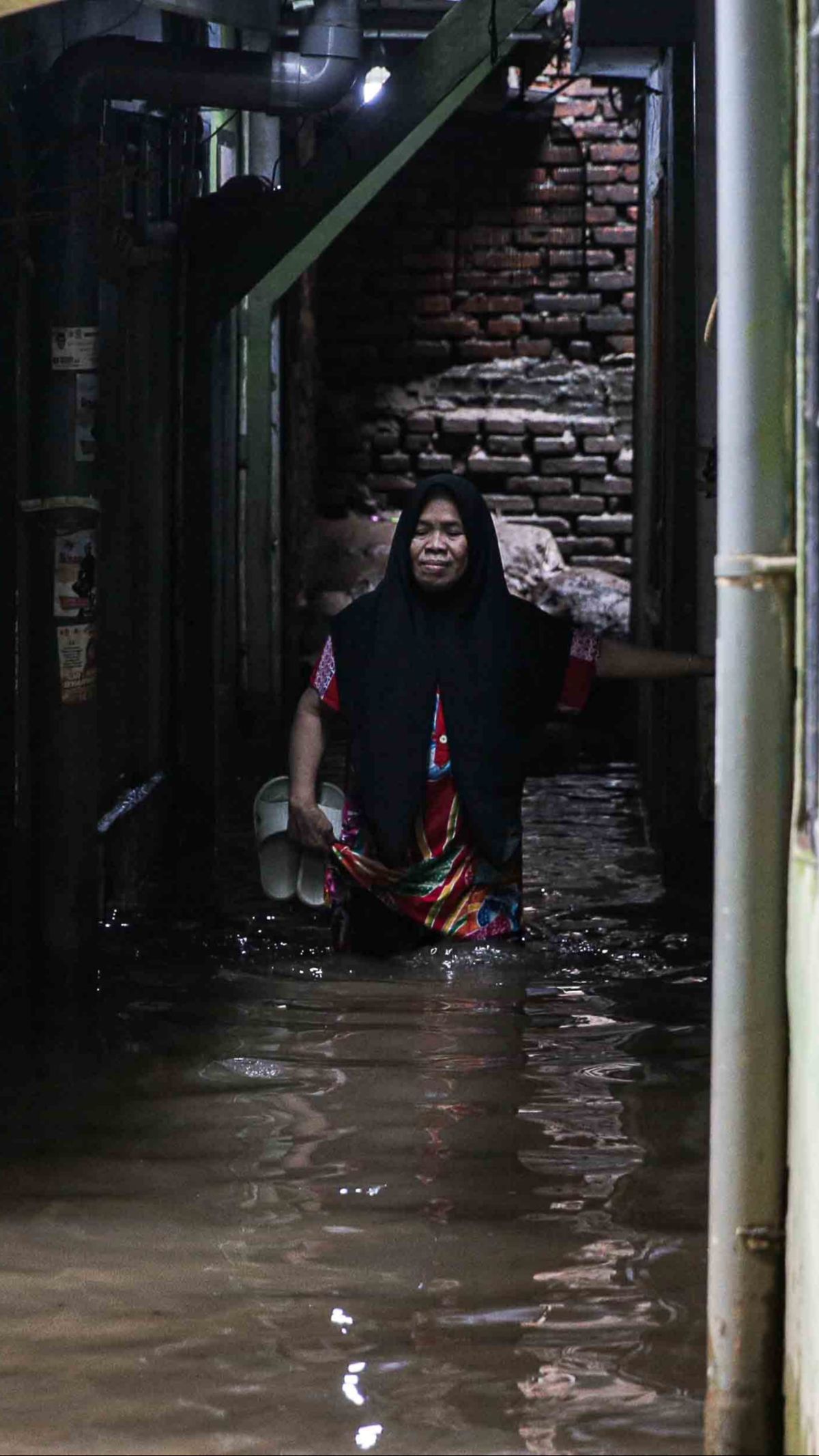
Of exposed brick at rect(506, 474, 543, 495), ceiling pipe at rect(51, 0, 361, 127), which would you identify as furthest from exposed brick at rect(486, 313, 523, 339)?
ceiling pipe at rect(51, 0, 361, 127)

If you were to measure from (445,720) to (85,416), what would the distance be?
3.90 feet

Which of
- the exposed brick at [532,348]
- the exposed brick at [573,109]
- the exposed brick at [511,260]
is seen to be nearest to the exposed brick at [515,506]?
the exposed brick at [532,348]

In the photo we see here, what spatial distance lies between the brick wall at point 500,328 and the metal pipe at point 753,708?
1038cm

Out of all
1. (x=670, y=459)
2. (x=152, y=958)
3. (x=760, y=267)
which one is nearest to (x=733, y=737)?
(x=760, y=267)

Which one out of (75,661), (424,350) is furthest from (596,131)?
(75,661)

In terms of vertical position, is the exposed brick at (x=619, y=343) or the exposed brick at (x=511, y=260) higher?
the exposed brick at (x=511, y=260)

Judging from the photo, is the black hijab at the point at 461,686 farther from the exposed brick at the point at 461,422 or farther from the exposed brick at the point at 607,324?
the exposed brick at the point at 607,324

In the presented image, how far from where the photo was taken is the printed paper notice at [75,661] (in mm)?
4672

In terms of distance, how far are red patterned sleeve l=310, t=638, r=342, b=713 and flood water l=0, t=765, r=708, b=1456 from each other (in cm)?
69

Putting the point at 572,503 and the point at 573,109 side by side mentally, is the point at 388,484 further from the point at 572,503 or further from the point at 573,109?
the point at 573,109

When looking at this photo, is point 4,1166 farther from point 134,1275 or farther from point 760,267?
point 760,267

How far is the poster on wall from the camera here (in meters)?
4.65

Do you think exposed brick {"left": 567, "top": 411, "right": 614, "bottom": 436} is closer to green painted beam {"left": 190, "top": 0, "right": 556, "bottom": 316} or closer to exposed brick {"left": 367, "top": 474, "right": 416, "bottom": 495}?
exposed brick {"left": 367, "top": 474, "right": 416, "bottom": 495}

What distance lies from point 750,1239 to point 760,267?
3.44 feet
